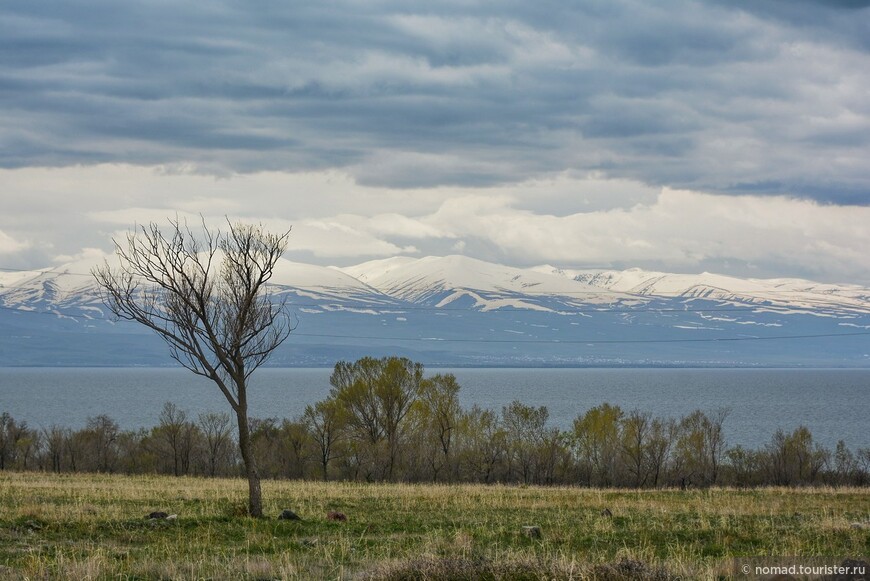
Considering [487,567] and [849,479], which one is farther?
[849,479]

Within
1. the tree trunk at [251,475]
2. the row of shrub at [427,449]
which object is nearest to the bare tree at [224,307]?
the tree trunk at [251,475]

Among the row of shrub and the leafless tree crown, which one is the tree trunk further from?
the row of shrub

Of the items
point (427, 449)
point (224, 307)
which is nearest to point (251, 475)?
point (224, 307)

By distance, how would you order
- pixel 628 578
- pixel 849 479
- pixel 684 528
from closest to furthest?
pixel 628 578, pixel 684 528, pixel 849 479

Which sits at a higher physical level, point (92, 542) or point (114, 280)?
point (114, 280)

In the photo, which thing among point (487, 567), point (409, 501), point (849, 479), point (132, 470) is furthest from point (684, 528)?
point (132, 470)

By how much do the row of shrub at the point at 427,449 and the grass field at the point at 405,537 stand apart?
4651cm

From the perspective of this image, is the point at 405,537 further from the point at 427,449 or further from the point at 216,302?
the point at 427,449

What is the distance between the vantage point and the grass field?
14953 mm

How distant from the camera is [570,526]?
23438 millimetres

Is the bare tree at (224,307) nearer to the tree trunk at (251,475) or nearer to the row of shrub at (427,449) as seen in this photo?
the tree trunk at (251,475)

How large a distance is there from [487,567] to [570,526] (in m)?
9.52

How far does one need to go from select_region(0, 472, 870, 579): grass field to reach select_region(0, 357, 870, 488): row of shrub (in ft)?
153

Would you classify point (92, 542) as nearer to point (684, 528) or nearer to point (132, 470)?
point (684, 528)
